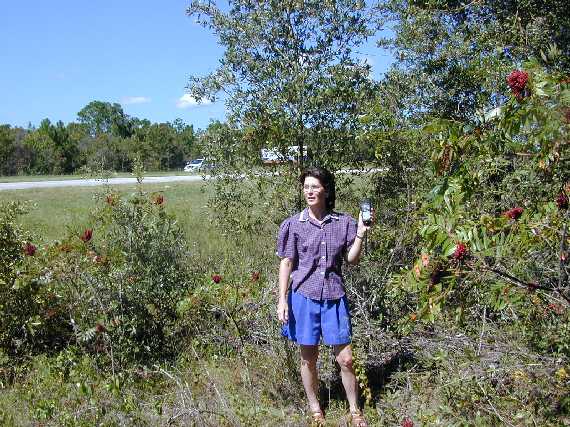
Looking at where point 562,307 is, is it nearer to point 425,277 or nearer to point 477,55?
point 425,277

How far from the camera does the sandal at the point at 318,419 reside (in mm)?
3707

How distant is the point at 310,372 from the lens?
3932 millimetres

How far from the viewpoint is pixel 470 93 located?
725 centimetres

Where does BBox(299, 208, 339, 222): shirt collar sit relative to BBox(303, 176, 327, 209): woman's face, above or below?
below

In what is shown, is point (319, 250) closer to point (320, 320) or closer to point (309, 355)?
point (320, 320)

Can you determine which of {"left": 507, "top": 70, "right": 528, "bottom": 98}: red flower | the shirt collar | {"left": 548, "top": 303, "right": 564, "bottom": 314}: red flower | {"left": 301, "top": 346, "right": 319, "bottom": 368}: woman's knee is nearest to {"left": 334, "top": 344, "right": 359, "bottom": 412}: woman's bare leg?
{"left": 301, "top": 346, "right": 319, "bottom": 368}: woman's knee

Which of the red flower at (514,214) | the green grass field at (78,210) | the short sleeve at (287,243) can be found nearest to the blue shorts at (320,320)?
the short sleeve at (287,243)

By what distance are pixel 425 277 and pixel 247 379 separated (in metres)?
2.16

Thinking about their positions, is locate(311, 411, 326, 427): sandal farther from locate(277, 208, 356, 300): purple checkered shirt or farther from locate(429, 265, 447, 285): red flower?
locate(429, 265, 447, 285): red flower

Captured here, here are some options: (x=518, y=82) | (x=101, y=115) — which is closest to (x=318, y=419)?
(x=518, y=82)

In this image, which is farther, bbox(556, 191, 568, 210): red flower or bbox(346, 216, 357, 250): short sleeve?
bbox(346, 216, 357, 250): short sleeve

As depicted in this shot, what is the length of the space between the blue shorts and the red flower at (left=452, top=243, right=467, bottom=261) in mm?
1543

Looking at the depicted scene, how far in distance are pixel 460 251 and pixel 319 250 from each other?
63.0 inches

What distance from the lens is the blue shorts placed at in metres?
3.80
